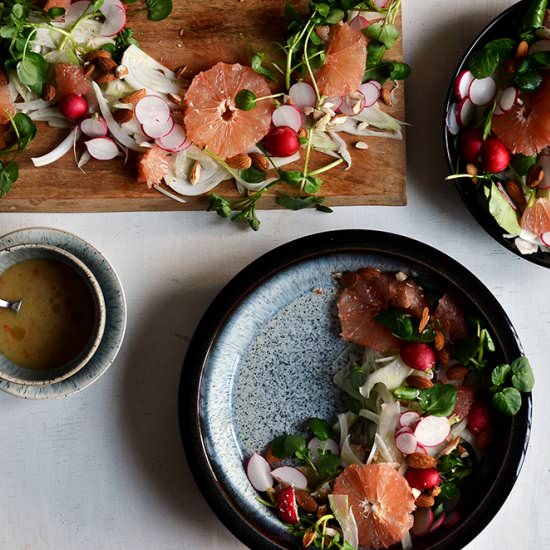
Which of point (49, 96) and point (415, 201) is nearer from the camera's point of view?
point (49, 96)

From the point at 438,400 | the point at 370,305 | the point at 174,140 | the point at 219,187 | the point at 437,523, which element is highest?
the point at 174,140

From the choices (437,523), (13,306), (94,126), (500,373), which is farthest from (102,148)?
(437,523)

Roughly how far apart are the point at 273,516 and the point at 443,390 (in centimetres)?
53

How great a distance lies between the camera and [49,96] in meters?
→ 1.94

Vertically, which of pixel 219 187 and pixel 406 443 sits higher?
pixel 219 187

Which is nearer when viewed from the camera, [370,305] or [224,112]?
[224,112]

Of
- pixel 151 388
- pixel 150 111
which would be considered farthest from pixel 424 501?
pixel 150 111

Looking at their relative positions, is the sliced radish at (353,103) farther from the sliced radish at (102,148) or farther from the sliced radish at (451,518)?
the sliced radish at (451,518)

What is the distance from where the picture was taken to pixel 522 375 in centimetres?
198

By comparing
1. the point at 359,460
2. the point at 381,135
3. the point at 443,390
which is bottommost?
the point at 359,460

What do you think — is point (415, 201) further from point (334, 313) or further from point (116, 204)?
point (116, 204)

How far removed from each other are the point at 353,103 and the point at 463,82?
0.27 m

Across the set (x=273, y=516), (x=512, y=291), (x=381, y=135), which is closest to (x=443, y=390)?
(x=512, y=291)

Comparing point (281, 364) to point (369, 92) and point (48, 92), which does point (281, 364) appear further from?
point (48, 92)
